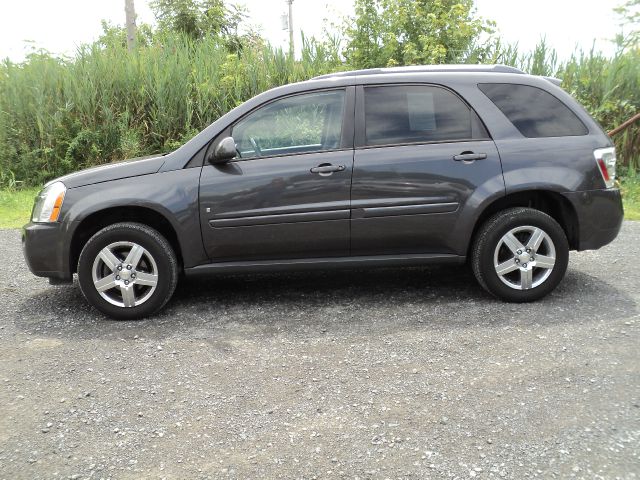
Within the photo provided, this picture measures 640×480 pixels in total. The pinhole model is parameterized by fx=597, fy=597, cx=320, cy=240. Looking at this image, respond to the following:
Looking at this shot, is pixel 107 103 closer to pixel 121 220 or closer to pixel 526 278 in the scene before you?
pixel 121 220

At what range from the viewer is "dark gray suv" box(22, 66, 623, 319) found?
4.49 metres

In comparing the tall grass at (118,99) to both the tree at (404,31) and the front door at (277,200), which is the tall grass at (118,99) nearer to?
the tree at (404,31)

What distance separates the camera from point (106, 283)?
14.8 feet

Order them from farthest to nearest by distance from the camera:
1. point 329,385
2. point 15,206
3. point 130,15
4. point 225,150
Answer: point 130,15 < point 15,206 < point 225,150 < point 329,385

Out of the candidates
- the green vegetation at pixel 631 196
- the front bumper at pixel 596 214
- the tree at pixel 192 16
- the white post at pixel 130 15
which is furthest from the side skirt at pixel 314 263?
the tree at pixel 192 16

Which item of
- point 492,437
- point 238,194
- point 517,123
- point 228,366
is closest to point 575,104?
point 517,123

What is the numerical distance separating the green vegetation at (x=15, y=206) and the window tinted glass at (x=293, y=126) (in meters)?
5.71

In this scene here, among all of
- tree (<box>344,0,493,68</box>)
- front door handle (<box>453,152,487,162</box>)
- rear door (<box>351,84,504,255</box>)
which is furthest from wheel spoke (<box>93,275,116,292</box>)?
tree (<box>344,0,493,68</box>)

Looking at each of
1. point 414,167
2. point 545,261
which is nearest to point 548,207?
point 545,261

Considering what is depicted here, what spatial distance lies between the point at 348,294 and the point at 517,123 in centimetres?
193

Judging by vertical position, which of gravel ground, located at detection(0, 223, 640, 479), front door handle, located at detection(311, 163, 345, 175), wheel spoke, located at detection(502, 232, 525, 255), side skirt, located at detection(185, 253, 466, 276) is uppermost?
front door handle, located at detection(311, 163, 345, 175)

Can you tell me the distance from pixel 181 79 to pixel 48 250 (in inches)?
285

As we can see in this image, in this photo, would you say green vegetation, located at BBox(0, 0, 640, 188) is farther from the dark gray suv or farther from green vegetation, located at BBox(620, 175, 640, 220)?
the dark gray suv

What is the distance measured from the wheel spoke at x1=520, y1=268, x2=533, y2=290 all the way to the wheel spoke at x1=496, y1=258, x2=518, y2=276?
0.23ft
